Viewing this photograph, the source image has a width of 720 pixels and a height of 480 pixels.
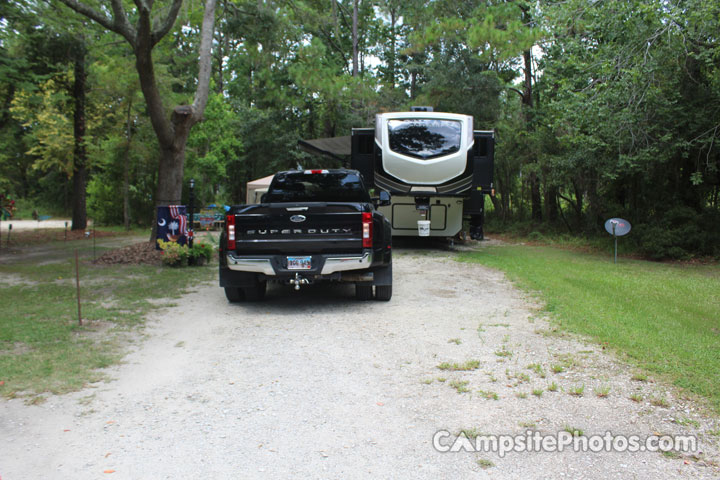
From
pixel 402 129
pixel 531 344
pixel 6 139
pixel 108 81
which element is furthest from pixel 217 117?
pixel 531 344

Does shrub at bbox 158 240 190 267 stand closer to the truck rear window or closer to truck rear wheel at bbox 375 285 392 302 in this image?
the truck rear window

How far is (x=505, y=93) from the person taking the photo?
25391 mm

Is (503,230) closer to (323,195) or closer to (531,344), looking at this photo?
(323,195)

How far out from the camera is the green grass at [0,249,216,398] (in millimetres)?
5008

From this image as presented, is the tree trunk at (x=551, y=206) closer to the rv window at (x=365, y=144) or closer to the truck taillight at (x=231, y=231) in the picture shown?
the rv window at (x=365, y=144)

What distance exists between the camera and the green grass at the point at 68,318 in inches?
197

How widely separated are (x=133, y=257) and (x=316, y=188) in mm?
6185

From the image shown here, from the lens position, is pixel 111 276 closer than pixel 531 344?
No

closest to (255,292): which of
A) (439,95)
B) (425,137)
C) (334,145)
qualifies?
(425,137)

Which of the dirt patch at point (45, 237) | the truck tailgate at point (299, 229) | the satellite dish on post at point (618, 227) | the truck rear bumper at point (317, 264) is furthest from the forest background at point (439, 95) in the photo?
the truck rear bumper at point (317, 264)

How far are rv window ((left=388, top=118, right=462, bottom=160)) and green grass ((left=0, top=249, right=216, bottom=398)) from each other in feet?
18.6

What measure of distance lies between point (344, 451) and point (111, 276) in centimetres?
868

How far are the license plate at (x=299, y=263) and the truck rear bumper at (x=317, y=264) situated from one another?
49 mm

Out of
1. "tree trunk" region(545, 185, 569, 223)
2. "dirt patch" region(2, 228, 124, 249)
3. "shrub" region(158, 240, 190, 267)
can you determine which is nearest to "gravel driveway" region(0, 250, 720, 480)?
"shrub" region(158, 240, 190, 267)
